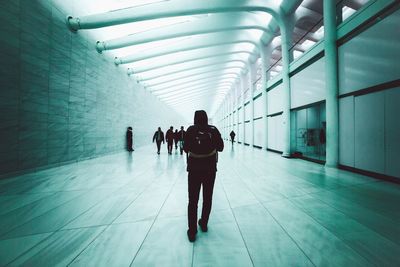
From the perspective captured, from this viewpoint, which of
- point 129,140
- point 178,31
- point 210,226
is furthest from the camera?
point 129,140

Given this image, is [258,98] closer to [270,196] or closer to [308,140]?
[308,140]

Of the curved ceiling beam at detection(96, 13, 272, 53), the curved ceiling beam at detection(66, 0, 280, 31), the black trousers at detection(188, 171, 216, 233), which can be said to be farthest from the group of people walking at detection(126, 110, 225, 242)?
the curved ceiling beam at detection(96, 13, 272, 53)

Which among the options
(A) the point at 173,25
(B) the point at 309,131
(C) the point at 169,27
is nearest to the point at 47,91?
(C) the point at 169,27

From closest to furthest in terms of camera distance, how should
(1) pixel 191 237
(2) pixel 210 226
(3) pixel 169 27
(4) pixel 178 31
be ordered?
(1) pixel 191 237
(2) pixel 210 226
(3) pixel 169 27
(4) pixel 178 31

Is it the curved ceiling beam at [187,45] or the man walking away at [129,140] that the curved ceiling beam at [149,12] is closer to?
the curved ceiling beam at [187,45]

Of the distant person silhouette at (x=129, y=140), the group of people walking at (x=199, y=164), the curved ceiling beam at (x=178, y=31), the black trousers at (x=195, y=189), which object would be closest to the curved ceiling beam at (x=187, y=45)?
the curved ceiling beam at (x=178, y=31)

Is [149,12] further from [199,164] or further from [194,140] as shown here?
[199,164]

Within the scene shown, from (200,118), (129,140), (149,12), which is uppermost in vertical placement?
(149,12)

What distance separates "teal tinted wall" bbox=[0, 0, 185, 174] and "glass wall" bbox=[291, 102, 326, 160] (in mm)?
12053

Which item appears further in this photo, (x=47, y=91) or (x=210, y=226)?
(x=47, y=91)

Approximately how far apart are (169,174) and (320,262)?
4872 millimetres

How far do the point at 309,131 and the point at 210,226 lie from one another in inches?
462

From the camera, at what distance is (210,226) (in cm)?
273

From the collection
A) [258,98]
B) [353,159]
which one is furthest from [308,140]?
[258,98]
